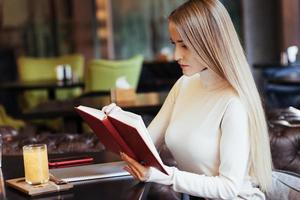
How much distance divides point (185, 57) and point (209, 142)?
11.4 inches

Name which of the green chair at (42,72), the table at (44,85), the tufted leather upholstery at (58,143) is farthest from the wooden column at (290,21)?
the tufted leather upholstery at (58,143)

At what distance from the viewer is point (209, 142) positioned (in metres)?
1.94

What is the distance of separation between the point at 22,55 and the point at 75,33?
88cm

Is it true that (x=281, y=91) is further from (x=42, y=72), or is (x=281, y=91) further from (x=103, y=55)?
(x=103, y=55)

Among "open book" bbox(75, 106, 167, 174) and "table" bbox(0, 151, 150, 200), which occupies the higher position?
"open book" bbox(75, 106, 167, 174)

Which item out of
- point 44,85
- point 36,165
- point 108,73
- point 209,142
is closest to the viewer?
point 36,165

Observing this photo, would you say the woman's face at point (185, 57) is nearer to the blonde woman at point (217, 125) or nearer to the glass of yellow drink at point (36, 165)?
the blonde woman at point (217, 125)

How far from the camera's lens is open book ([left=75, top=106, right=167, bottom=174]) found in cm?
171

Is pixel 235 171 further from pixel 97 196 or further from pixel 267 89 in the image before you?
→ pixel 267 89

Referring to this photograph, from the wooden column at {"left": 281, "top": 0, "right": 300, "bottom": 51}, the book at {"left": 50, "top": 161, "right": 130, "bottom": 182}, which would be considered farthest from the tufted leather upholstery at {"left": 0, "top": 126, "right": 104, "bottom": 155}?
the wooden column at {"left": 281, "top": 0, "right": 300, "bottom": 51}

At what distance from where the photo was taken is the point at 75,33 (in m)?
9.31

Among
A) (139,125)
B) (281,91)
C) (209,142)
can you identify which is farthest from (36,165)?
(281,91)

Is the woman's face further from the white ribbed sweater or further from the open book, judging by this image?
the open book

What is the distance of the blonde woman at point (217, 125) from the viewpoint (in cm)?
186
